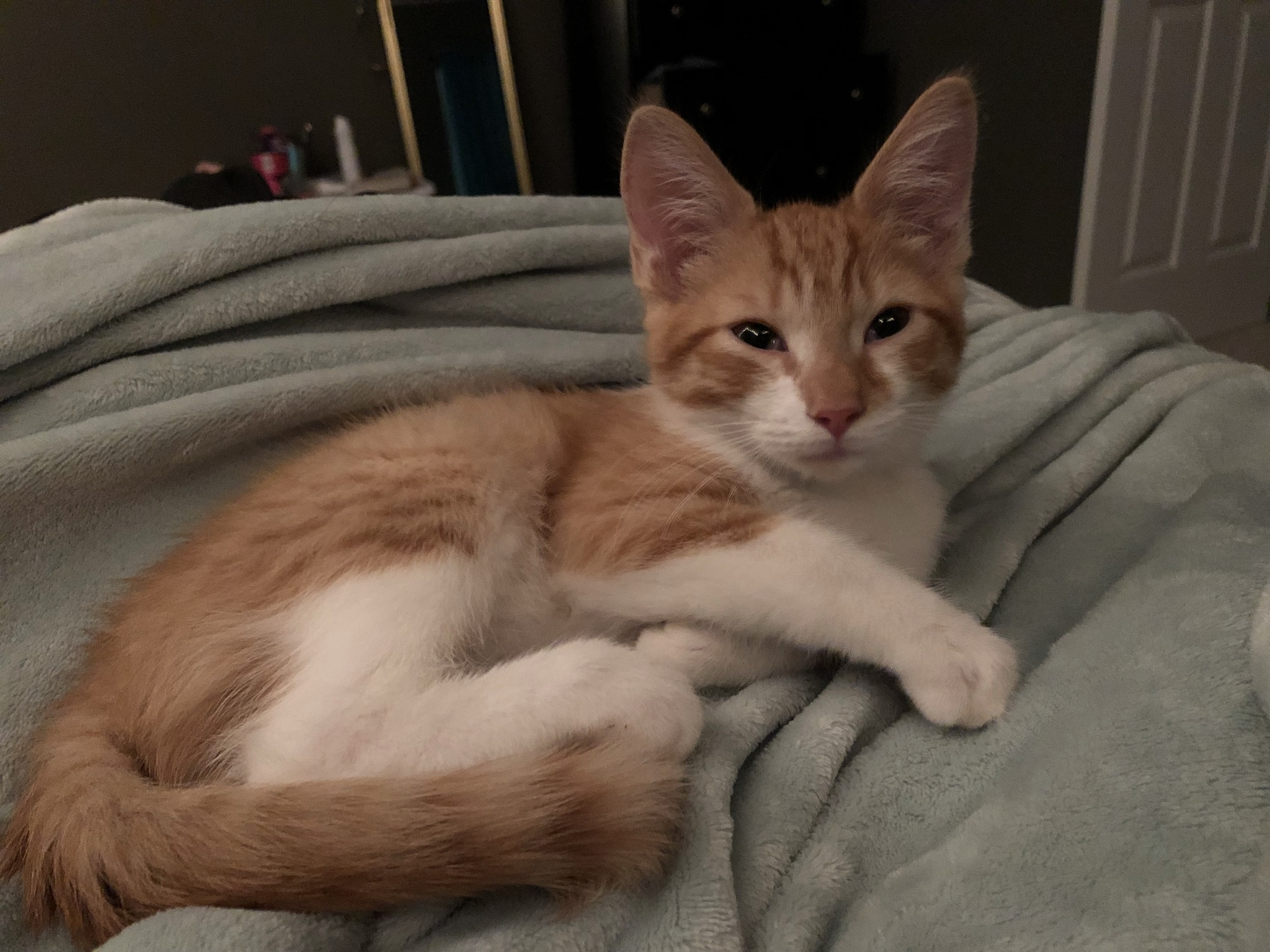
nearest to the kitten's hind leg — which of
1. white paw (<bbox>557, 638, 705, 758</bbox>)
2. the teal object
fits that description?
white paw (<bbox>557, 638, 705, 758</bbox>)

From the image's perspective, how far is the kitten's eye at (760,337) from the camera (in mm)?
953

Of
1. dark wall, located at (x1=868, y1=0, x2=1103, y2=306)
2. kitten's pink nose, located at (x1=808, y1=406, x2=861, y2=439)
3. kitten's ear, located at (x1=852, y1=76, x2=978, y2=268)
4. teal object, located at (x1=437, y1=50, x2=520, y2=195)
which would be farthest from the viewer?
teal object, located at (x1=437, y1=50, x2=520, y2=195)

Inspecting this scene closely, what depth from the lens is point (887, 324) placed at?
0.96m

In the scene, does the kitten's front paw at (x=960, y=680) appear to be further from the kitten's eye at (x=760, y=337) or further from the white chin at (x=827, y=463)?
the kitten's eye at (x=760, y=337)

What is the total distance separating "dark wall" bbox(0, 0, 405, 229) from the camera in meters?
2.53

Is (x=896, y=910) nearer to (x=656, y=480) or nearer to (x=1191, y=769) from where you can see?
(x=1191, y=769)

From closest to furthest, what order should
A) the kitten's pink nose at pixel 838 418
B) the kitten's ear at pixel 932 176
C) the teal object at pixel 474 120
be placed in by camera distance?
1. the kitten's pink nose at pixel 838 418
2. the kitten's ear at pixel 932 176
3. the teal object at pixel 474 120

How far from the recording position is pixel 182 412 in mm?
970

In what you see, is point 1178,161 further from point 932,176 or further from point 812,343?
point 812,343

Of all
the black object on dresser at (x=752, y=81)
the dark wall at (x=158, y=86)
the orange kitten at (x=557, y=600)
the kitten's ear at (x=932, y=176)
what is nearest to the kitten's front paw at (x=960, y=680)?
the orange kitten at (x=557, y=600)

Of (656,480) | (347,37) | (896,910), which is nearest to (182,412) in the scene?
(656,480)

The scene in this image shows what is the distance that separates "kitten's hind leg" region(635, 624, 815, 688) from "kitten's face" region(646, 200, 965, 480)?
0.68ft

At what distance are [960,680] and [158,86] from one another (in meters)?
3.09

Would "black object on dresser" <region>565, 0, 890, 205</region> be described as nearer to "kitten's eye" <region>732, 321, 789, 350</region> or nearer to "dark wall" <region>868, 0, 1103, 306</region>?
"dark wall" <region>868, 0, 1103, 306</region>
